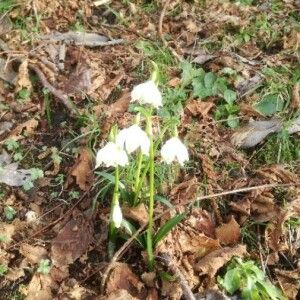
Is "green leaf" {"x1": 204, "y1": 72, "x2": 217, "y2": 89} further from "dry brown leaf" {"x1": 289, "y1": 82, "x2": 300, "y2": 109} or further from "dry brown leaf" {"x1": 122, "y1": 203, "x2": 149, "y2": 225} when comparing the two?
"dry brown leaf" {"x1": 122, "y1": 203, "x2": 149, "y2": 225}

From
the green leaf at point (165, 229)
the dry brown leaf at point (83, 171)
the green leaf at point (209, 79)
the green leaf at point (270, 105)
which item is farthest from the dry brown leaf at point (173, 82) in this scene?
the green leaf at point (165, 229)

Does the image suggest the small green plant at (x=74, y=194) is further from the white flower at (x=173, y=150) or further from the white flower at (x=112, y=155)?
the white flower at (x=173, y=150)

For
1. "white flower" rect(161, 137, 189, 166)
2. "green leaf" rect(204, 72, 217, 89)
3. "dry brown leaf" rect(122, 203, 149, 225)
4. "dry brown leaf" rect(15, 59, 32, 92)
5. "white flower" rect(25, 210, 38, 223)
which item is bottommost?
"white flower" rect(25, 210, 38, 223)

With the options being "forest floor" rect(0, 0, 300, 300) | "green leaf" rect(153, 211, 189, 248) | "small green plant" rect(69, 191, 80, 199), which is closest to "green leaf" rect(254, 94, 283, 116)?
"forest floor" rect(0, 0, 300, 300)

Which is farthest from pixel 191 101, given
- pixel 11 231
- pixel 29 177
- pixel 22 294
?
pixel 22 294

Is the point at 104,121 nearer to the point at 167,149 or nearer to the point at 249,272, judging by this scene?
the point at 167,149
